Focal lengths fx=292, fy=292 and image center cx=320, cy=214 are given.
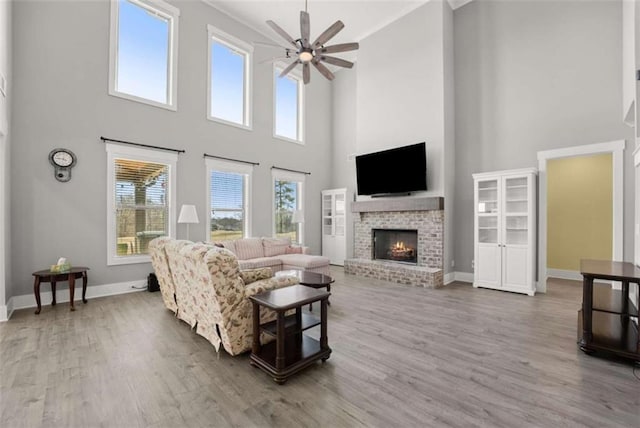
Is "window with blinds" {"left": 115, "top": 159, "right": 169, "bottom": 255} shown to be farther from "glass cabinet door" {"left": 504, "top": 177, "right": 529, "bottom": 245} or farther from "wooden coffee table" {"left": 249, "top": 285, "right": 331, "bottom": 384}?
"glass cabinet door" {"left": 504, "top": 177, "right": 529, "bottom": 245}

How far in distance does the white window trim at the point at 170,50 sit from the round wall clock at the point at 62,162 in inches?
48.6

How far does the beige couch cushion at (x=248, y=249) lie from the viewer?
5879 millimetres

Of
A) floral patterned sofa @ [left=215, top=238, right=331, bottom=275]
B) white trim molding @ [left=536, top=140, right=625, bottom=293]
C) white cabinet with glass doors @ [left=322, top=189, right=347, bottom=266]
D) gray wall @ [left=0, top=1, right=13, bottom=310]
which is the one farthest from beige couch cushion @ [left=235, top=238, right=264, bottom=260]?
white trim molding @ [left=536, top=140, right=625, bottom=293]

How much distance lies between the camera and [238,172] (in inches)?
261

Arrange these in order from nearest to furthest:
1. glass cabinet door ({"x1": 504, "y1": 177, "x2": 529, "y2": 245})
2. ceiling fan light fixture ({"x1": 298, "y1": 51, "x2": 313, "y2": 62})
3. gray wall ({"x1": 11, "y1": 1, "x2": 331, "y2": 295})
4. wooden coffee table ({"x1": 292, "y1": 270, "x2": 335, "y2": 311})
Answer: wooden coffee table ({"x1": 292, "y1": 270, "x2": 335, "y2": 311}) → ceiling fan light fixture ({"x1": 298, "y1": 51, "x2": 313, "y2": 62}) → gray wall ({"x1": 11, "y1": 1, "x2": 331, "y2": 295}) → glass cabinet door ({"x1": 504, "y1": 177, "x2": 529, "y2": 245})

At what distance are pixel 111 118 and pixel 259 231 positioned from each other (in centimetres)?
356

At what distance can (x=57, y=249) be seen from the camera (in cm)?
443

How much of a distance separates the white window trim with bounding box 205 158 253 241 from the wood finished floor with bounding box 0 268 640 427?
9.43ft

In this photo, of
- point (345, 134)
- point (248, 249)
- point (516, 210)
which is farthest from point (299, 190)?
point (516, 210)

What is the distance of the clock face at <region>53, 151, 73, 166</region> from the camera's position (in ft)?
14.4

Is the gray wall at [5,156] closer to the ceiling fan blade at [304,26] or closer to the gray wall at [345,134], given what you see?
the ceiling fan blade at [304,26]

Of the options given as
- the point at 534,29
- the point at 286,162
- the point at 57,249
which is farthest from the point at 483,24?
the point at 57,249

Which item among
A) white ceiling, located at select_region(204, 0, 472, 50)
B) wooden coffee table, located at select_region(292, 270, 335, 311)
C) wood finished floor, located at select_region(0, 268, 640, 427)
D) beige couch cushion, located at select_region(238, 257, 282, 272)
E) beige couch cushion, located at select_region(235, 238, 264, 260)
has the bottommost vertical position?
wood finished floor, located at select_region(0, 268, 640, 427)

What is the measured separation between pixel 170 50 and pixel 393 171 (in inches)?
201
